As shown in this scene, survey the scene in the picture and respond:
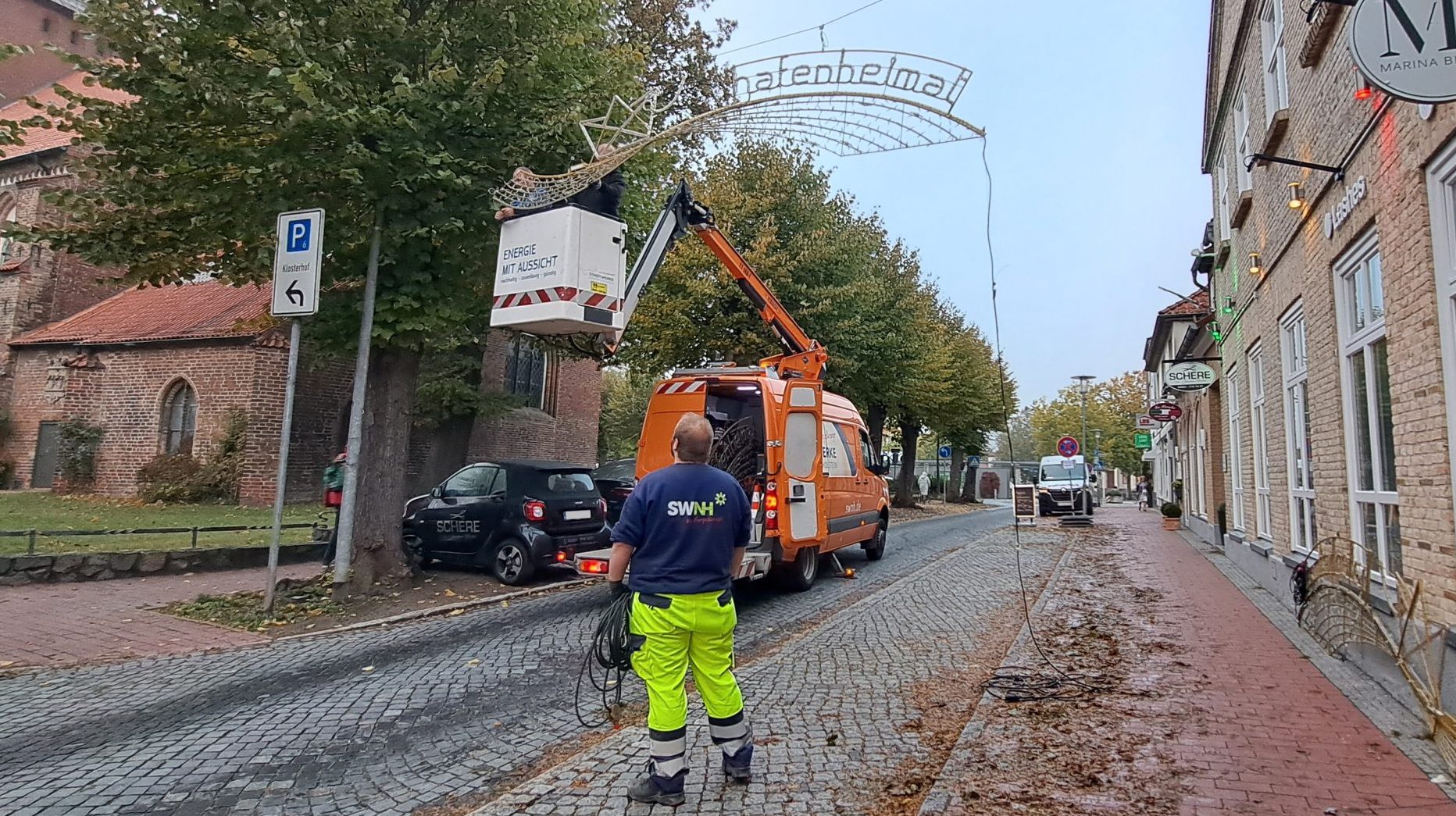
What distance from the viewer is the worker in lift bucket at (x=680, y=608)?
3576mm

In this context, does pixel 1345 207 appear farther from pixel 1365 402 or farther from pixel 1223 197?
pixel 1223 197

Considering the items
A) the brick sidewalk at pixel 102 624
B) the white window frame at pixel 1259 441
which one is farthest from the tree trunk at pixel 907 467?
the brick sidewalk at pixel 102 624

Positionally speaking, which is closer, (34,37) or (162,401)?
(162,401)

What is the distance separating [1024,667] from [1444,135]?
397 cm

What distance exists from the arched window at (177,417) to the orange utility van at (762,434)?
16.1 m

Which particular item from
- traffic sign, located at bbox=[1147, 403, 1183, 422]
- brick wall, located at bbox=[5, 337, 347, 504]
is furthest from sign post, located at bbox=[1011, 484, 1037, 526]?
brick wall, located at bbox=[5, 337, 347, 504]

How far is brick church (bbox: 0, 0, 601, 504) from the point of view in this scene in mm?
19359

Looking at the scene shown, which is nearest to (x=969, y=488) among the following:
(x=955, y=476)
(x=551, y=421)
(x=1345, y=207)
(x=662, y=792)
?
(x=955, y=476)

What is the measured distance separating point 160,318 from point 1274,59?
24698mm

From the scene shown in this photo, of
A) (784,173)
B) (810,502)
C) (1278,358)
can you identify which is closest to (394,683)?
(810,502)

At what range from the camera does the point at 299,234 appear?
7684mm

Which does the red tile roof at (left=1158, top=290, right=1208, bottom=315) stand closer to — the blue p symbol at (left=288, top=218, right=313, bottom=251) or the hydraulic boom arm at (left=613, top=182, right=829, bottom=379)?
the hydraulic boom arm at (left=613, top=182, right=829, bottom=379)

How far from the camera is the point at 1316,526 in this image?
739 centimetres

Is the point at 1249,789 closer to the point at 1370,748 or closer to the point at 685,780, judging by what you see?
the point at 1370,748
